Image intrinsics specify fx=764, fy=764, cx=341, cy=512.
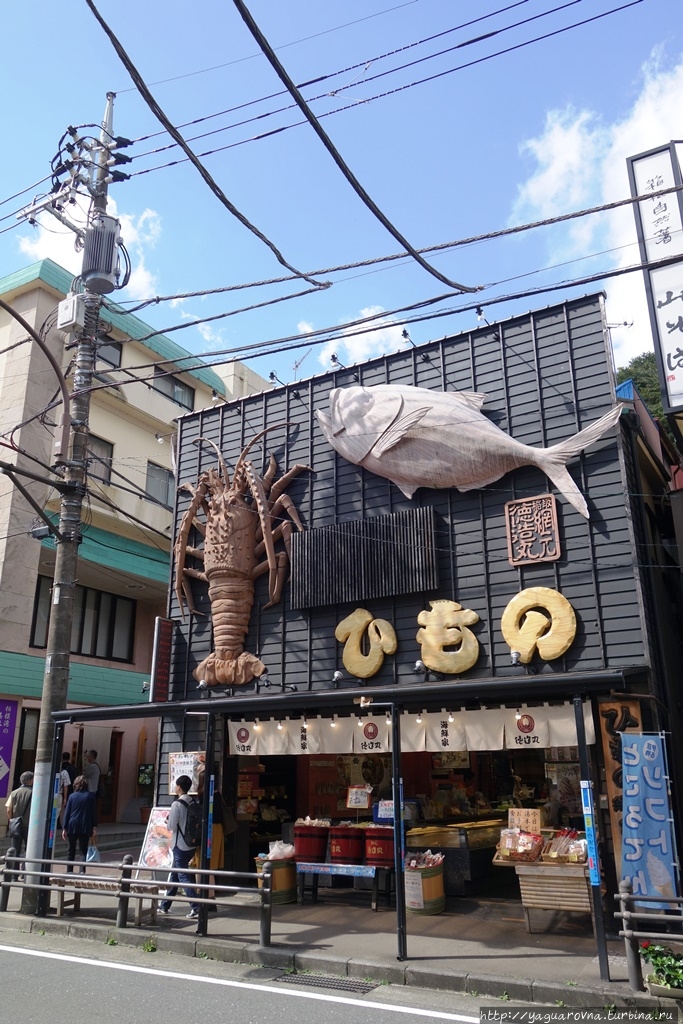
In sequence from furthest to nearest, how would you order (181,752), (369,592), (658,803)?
(181,752), (369,592), (658,803)

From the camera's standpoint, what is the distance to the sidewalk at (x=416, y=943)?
7586 mm

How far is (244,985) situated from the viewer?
26.1ft

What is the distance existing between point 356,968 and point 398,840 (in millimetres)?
1480

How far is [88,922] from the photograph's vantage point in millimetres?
10727

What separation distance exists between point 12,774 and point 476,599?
14.4 meters

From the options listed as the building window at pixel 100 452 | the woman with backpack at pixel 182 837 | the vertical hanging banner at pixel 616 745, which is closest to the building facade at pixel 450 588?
the vertical hanging banner at pixel 616 745

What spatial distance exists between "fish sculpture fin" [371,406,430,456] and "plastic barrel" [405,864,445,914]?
6501mm

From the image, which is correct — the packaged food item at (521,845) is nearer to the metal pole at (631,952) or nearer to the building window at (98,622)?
A: the metal pole at (631,952)

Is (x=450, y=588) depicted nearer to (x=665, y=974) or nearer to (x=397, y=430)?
(x=397, y=430)

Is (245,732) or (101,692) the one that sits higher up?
(101,692)

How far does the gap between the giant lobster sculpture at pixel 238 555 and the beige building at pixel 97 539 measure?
5442 millimetres

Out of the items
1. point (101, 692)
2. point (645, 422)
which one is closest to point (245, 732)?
point (645, 422)

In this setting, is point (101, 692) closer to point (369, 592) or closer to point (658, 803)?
point (369, 592)

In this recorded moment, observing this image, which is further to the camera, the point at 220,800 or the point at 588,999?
the point at 220,800
